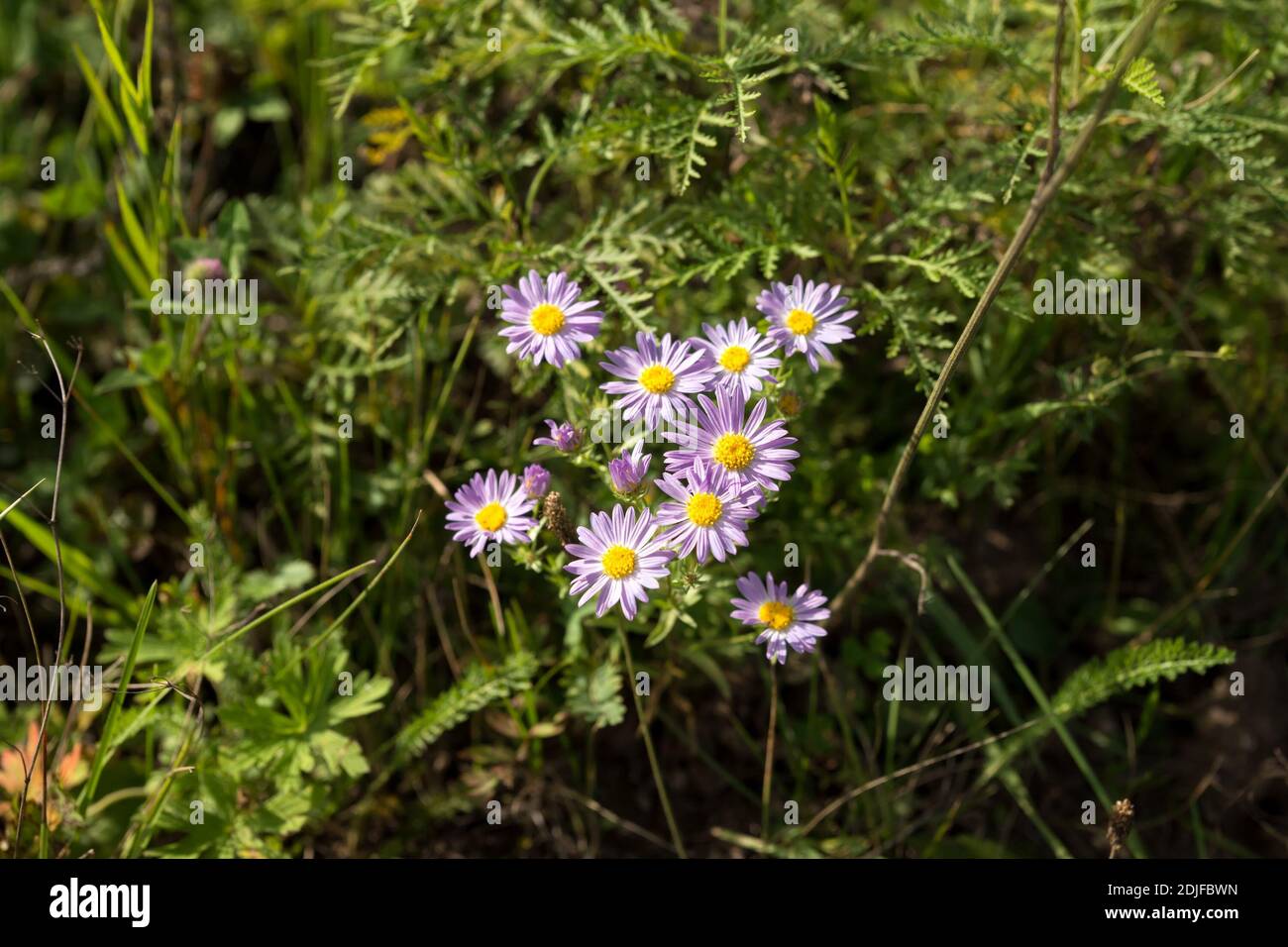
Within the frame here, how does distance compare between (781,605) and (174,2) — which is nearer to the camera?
(781,605)

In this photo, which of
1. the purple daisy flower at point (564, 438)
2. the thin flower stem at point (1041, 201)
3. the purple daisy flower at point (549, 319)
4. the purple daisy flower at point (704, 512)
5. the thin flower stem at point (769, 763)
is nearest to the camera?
the thin flower stem at point (1041, 201)

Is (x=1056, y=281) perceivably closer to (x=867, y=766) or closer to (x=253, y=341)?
(x=867, y=766)

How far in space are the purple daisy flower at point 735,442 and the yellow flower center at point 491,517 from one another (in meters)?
0.37

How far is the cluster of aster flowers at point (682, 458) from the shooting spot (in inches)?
77.7

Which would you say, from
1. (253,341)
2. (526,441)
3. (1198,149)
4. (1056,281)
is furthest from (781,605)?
(1198,149)

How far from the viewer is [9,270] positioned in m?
3.32

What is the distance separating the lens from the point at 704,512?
6.43 ft

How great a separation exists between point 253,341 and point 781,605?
61.7 inches

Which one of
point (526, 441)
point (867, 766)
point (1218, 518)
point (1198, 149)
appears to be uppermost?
point (1198, 149)

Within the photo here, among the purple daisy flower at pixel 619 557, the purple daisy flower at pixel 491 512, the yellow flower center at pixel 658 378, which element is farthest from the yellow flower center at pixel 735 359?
the purple daisy flower at pixel 491 512

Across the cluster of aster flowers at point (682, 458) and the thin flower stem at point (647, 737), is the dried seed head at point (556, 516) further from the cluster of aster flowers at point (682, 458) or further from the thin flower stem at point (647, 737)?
the thin flower stem at point (647, 737)

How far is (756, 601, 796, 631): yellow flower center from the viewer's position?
2094mm

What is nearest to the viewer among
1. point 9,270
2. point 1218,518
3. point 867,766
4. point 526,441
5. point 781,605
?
point 781,605

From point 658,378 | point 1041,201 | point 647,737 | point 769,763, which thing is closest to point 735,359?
point 658,378
